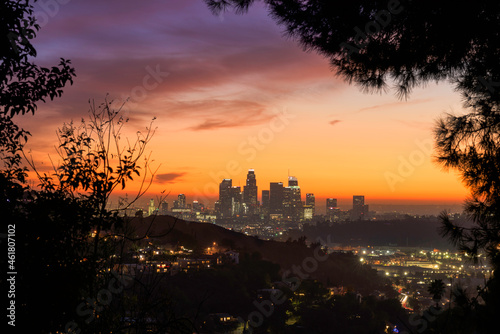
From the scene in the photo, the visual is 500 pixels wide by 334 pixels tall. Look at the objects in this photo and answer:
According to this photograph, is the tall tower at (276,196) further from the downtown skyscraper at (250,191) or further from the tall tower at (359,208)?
the tall tower at (359,208)

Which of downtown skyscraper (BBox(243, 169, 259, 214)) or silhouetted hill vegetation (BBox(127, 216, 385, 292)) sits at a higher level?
downtown skyscraper (BBox(243, 169, 259, 214))

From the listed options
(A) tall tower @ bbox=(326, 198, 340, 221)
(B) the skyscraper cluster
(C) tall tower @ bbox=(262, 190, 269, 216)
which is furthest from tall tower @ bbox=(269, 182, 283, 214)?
(A) tall tower @ bbox=(326, 198, 340, 221)

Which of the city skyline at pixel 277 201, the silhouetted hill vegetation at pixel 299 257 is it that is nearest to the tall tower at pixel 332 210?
the city skyline at pixel 277 201

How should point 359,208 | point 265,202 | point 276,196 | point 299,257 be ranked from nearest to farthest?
1. point 299,257
2. point 265,202
3. point 276,196
4. point 359,208

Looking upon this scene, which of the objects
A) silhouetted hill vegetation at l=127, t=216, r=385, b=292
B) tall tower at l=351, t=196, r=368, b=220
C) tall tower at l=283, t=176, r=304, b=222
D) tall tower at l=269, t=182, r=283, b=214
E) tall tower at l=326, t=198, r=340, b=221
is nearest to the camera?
silhouetted hill vegetation at l=127, t=216, r=385, b=292

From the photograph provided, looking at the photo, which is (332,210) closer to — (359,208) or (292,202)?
(359,208)

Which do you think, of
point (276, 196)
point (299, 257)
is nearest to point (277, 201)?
point (276, 196)

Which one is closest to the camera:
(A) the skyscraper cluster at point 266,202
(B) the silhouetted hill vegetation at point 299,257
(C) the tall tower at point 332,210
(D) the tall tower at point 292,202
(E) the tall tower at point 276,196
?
(B) the silhouetted hill vegetation at point 299,257

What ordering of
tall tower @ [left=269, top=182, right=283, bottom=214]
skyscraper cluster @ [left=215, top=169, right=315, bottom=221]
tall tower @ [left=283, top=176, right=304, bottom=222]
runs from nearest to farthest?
skyscraper cluster @ [left=215, top=169, right=315, bottom=221], tall tower @ [left=269, top=182, right=283, bottom=214], tall tower @ [left=283, top=176, right=304, bottom=222]

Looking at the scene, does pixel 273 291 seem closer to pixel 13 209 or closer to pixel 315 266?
pixel 315 266

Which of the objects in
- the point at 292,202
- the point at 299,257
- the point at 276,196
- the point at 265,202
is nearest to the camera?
the point at 299,257

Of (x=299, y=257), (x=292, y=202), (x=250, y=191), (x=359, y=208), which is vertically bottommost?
(x=299, y=257)

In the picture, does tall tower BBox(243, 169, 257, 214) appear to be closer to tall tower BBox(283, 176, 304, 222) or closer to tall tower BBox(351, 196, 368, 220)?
tall tower BBox(283, 176, 304, 222)
